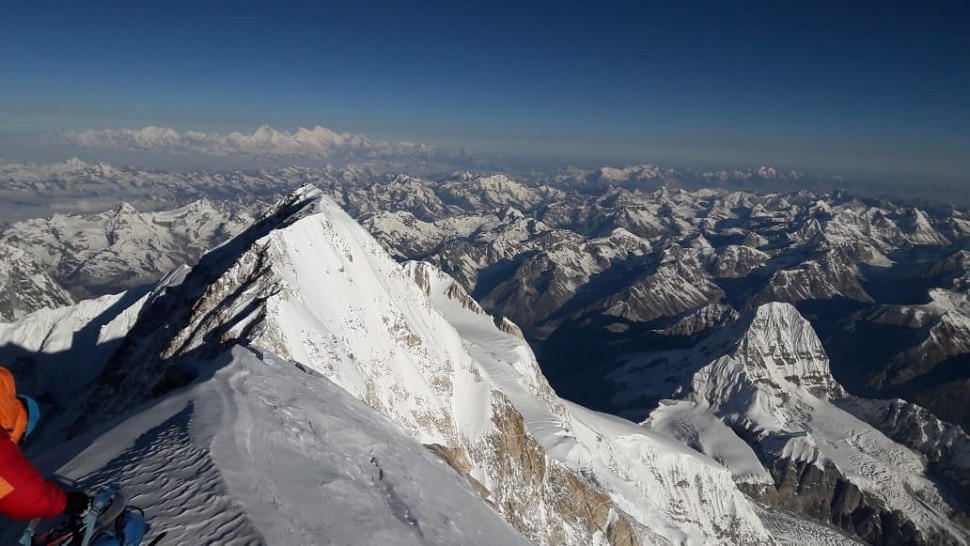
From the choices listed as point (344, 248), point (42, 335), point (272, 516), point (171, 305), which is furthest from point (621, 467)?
point (42, 335)

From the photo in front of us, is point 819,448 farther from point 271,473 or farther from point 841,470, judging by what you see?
point 271,473

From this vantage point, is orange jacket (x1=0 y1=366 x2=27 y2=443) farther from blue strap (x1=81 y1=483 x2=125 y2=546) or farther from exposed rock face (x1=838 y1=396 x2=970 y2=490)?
exposed rock face (x1=838 y1=396 x2=970 y2=490)

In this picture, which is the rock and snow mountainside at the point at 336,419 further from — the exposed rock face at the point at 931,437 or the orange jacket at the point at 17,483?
the exposed rock face at the point at 931,437

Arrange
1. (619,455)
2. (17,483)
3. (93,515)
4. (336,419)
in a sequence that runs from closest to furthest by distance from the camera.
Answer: (17,483), (93,515), (336,419), (619,455)

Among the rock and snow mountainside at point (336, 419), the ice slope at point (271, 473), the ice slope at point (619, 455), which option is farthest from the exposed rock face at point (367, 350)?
the ice slope at point (271, 473)

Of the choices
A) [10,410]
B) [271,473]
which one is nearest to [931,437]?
[271,473]

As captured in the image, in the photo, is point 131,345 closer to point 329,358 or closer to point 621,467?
point 329,358
